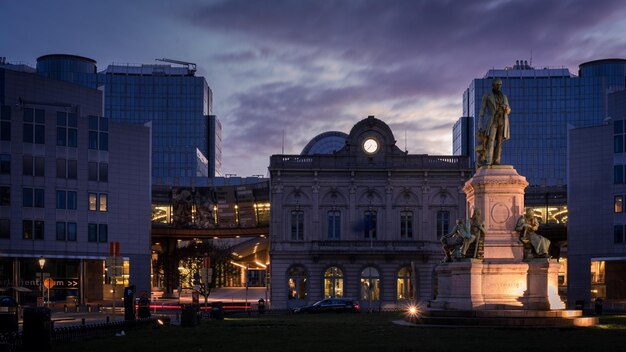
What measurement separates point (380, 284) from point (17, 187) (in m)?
35.5

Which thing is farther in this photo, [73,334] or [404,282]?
[404,282]

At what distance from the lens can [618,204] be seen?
9312 cm

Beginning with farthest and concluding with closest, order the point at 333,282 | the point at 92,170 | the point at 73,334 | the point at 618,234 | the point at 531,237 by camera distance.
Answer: the point at 333,282
the point at 92,170
the point at 618,234
the point at 531,237
the point at 73,334

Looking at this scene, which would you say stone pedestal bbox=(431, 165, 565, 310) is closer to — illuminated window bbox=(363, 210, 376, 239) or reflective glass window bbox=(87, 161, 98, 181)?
reflective glass window bbox=(87, 161, 98, 181)

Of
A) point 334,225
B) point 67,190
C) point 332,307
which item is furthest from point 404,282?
point 67,190

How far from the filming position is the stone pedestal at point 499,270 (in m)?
38.8

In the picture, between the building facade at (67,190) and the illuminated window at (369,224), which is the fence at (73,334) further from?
the illuminated window at (369,224)

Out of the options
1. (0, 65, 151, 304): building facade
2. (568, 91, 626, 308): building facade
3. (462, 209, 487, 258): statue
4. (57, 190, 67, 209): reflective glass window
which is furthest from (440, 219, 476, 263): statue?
(57, 190, 67, 209): reflective glass window

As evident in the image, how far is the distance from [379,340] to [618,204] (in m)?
66.1

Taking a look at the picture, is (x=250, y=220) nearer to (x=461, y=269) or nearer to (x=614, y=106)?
(x=614, y=106)

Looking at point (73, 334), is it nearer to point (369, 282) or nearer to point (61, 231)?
point (61, 231)

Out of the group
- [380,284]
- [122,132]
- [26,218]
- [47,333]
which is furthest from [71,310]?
[47,333]

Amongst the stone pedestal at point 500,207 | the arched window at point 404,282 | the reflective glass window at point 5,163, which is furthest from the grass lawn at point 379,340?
the arched window at point 404,282

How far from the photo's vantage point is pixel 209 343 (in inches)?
1307
